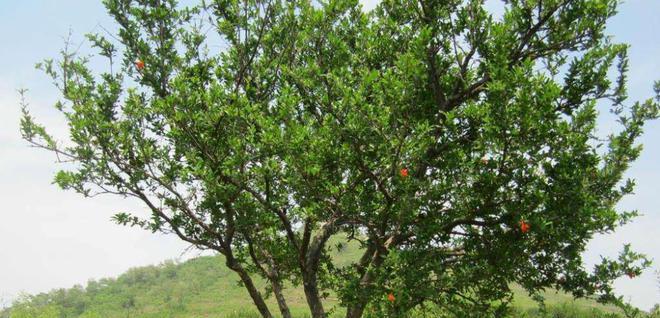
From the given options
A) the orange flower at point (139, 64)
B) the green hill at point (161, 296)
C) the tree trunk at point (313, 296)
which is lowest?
the tree trunk at point (313, 296)

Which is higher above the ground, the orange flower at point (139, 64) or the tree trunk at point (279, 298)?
the orange flower at point (139, 64)

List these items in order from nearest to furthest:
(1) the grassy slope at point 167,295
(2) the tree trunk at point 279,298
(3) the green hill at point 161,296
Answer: (2) the tree trunk at point 279,298
(3) the green hill at point 161,296
(1) the grassy slope at point 167,295

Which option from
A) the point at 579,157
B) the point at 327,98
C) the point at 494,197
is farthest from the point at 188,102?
the point at 579,157

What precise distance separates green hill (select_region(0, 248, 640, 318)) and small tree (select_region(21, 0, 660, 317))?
150 feet

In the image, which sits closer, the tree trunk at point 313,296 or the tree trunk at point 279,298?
the tree trunk at point 313,296

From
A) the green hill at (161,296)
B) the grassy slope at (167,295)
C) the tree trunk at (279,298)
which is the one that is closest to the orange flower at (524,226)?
the tree trunk at (279,298)

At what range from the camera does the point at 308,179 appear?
9484mm

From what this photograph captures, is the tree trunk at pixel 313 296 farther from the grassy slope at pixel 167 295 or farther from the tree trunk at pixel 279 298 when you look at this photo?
the grassy slope at pixel 167 295

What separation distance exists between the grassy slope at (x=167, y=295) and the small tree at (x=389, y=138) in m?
43.6

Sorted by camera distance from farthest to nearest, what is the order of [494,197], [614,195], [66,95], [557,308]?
[557,308]
[66,95]
[614,195]
[494,197]

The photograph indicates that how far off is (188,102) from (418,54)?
14.0 ft

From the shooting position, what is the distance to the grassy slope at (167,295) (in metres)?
65.4

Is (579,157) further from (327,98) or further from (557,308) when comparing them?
(557,308)

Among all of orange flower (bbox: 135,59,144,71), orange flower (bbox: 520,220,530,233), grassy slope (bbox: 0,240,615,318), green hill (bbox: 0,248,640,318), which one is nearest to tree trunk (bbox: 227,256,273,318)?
orange flower (bbox: 135,59,144,71)
